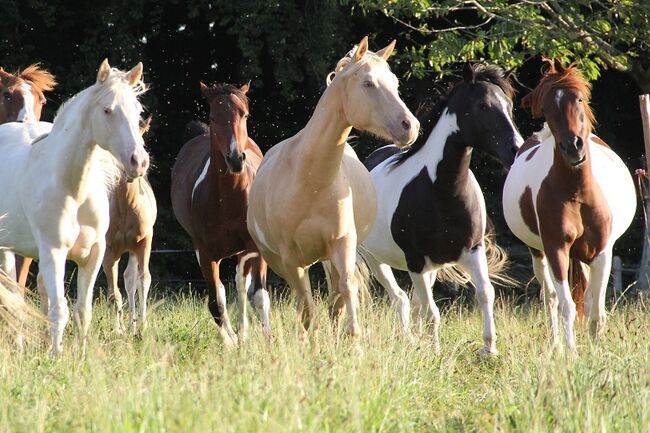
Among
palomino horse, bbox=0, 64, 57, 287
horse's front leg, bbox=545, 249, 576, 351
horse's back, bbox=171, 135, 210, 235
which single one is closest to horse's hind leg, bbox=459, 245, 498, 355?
horse's front leg, bbox=545, 249, 576, 351

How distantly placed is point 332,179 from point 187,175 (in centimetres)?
333

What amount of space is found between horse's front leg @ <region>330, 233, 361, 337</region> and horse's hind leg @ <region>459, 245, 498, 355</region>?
1.41 m

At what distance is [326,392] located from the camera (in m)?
5.03

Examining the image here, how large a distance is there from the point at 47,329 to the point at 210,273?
2285 mm

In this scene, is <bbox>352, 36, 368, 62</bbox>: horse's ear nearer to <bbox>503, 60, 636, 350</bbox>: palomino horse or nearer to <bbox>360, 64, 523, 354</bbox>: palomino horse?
<bbox>503, 60, 636, 350</bbox>: palomino horse

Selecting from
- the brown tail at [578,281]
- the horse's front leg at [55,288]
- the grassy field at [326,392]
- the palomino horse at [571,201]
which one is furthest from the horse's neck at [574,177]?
the horse's front leg at [55,288]

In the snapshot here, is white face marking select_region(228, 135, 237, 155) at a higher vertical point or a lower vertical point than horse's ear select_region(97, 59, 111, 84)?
lower

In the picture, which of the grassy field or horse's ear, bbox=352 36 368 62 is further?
horse's ear, bbox=352 36 368 62

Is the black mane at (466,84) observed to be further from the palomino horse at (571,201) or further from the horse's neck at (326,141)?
the horse's neck at (326,141)

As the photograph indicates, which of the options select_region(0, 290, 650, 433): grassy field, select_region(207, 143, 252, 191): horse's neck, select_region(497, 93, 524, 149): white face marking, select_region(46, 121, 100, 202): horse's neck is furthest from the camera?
select_region(207, 143, 252, 191): horse's neck

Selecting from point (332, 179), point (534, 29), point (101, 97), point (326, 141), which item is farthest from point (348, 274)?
point (534, 29)

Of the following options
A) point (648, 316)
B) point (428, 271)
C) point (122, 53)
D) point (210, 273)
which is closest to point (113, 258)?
point (210, 273)

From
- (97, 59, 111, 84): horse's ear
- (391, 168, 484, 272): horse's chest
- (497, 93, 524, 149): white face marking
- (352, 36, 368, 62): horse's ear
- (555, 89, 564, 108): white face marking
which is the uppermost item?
(97, 59, 111, 84): horse's ear

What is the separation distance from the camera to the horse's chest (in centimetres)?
847
